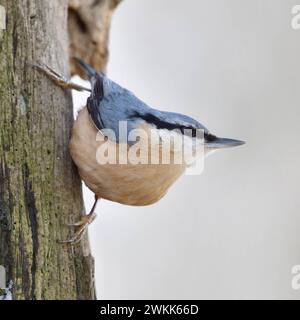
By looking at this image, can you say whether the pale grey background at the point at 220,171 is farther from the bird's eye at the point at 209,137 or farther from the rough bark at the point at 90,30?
the bird's eye at the point at 209,137

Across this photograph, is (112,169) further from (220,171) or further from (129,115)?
(220,171)

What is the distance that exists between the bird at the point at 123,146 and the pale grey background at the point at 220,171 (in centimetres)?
211

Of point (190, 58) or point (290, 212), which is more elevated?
point (190, 58)

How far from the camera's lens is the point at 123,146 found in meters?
2.90

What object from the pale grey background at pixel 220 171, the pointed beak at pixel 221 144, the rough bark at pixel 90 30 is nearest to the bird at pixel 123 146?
the pointed beak at pixel 221 144

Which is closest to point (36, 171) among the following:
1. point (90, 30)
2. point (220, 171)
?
point (90, 30)

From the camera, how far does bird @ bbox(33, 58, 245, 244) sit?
2.89 m

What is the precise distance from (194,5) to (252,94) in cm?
92

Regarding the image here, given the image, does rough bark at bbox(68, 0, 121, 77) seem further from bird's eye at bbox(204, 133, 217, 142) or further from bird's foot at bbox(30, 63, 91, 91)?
bird's eye at bbox(204, 133, 217, 142)

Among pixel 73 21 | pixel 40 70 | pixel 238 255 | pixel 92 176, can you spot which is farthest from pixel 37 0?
pixel 238 255

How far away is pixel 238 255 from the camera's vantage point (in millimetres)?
5172

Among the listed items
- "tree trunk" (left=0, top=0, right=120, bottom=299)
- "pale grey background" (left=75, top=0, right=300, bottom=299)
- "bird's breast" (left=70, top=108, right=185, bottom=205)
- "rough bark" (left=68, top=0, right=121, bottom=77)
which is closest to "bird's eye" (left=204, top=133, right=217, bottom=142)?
"bird's breast" (left=70, top=108, right=185, bottom=205)

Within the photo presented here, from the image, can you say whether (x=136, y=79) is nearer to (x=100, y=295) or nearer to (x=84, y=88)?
(x=100, y=295)

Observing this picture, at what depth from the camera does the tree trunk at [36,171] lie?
261 centimetres
